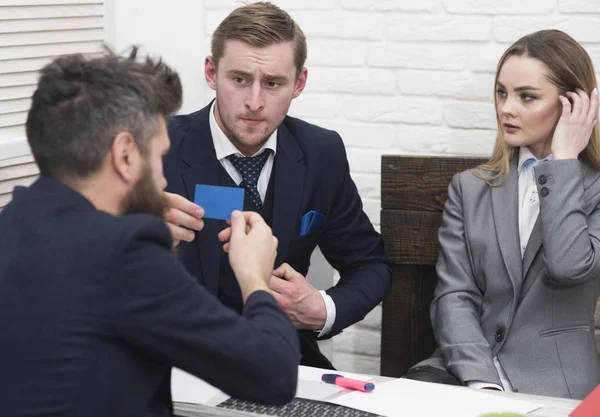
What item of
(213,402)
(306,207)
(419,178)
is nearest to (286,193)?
(306,207)

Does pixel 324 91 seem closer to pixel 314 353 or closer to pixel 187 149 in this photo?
pixel 187 149

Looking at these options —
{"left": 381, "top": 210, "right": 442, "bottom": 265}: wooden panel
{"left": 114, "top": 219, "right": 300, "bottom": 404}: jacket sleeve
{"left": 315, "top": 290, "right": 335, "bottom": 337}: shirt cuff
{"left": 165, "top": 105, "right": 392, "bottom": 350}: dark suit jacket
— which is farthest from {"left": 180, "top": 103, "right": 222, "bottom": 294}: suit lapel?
{"left": 114, "top": 219, "right": 300, "bottom": 404}: jacket sleeve

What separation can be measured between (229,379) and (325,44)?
157cm

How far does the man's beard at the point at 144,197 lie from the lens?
117 centimetres

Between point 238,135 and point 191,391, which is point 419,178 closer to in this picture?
point 238,135

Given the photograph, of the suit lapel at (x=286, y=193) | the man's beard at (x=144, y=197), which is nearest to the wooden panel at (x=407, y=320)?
the suit lapel at (x=286, y=193)

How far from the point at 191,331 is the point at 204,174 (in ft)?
3.31

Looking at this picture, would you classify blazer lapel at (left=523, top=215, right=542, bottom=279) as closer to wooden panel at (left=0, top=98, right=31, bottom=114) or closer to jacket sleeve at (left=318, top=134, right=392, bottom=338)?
jacket sleeve at (left=318, top=134, right=392, bottom=338)

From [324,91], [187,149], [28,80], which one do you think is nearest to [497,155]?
[324,91]

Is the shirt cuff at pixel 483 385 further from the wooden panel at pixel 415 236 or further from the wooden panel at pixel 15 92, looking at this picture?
the wooden panel at pixel 15 92

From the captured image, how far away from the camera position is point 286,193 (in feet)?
6.93

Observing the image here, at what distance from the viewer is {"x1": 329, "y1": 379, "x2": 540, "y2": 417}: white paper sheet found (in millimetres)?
1430

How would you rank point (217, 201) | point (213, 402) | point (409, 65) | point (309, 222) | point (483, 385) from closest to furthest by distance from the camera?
point (213, 402)
point (217, 201)
point (483, 385)
point (309, 222)
point (409, 65)

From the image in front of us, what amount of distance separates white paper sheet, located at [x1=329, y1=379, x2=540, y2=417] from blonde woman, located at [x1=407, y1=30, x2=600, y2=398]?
45cm
